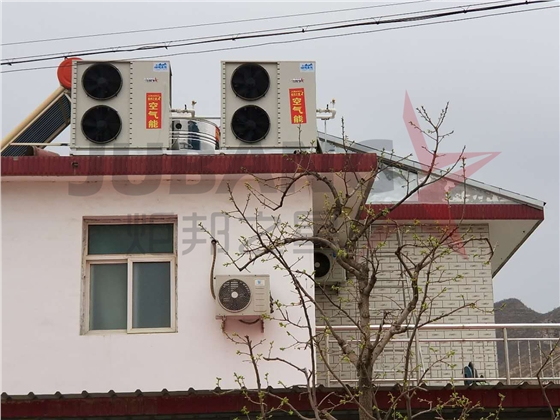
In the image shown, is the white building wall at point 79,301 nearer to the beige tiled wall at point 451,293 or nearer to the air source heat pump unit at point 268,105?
the air source heat pump unit at point 268,105

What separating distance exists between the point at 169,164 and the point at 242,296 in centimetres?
150

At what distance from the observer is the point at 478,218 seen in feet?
41.0

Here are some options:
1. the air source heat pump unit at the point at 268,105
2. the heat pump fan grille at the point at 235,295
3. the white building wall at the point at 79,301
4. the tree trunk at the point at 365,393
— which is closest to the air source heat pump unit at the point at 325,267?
the air source heat pump unit at the point at 268,105

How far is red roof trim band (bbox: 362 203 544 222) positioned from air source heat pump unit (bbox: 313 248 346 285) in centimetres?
107

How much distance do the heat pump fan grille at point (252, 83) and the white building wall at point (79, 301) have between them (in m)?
1.08

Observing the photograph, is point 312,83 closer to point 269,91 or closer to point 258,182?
point 269,91

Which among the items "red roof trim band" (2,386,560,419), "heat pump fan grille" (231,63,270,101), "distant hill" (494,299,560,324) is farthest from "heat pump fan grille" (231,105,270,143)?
"distant hill" (494,299,560,324)

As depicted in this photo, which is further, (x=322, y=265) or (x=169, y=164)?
(x=322, y=265)

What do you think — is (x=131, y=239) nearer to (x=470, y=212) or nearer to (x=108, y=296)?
(x=108, y=296)

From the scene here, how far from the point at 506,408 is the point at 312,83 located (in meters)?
3.81

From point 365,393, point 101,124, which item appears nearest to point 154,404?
point 365,393

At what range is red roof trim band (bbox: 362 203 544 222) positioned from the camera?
1247 centimetres

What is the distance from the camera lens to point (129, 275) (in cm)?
910

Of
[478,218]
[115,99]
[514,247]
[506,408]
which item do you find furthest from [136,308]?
[514,247]
